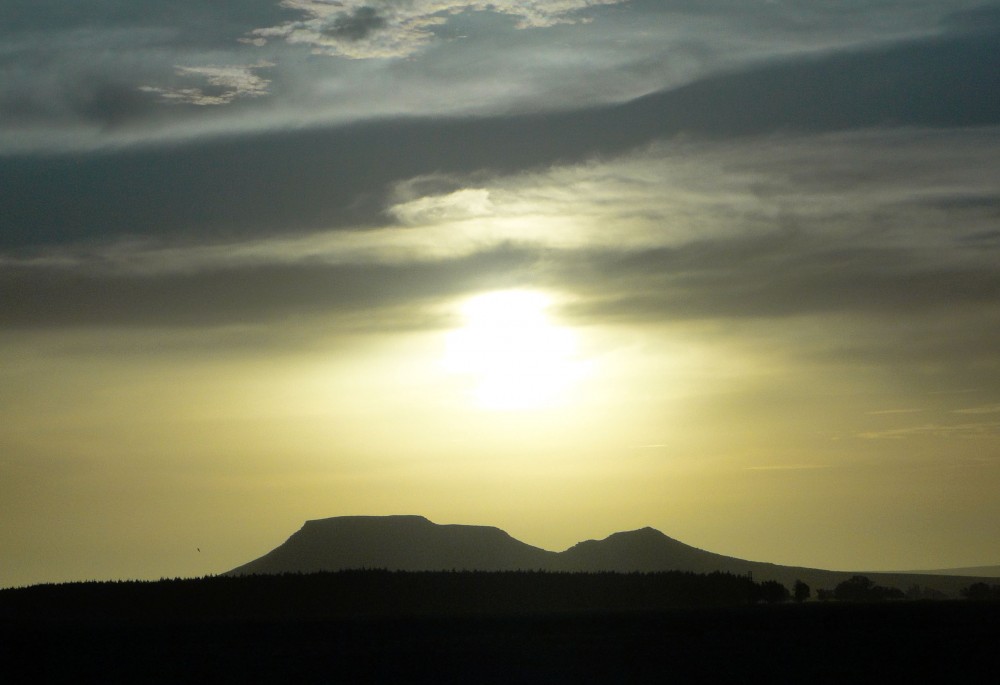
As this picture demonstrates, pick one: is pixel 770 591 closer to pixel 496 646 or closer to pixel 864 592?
pixel 864 592

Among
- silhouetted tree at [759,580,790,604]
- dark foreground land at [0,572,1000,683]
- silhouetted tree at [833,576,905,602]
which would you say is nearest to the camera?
dark foreground land at [0,572,1000,683]

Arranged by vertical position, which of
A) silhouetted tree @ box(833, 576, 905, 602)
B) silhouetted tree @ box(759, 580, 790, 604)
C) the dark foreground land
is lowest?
the dark foreground land

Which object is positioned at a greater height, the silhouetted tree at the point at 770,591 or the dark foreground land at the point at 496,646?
the silhouetted tree at the point at 770,591

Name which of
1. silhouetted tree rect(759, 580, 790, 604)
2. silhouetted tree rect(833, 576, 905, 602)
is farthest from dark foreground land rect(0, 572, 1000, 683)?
silhouetted tree rect(833, 576, 905, 602)

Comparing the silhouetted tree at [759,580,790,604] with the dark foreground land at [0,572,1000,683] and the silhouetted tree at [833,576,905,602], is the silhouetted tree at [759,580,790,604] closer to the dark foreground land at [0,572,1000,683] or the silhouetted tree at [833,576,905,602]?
the silhouetted tree at [833,576,905,602]

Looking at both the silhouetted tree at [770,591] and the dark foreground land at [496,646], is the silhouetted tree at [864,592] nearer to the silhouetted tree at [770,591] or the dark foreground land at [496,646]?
the silhouetted tree at [770,591]

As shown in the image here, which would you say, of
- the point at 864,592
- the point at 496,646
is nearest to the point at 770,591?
the point at 864,592

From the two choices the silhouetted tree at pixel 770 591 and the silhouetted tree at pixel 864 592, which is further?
the silhouetted tree at pixel 864 592

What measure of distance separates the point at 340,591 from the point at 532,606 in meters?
19.0

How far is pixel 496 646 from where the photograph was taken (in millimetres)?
57875

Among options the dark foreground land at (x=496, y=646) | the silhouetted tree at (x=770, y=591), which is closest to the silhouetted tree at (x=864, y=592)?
the silhouetted tree at (x=770, y=591)

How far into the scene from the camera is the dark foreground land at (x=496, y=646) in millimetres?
47031

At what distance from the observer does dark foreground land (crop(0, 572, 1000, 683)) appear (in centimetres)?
4703

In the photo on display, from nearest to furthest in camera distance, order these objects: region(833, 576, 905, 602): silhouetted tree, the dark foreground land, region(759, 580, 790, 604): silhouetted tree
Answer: the dark foreground land, region(759, 580, 790, 604): silhouetted tree, region(833, 576, 905, 602): silhouetted tree
